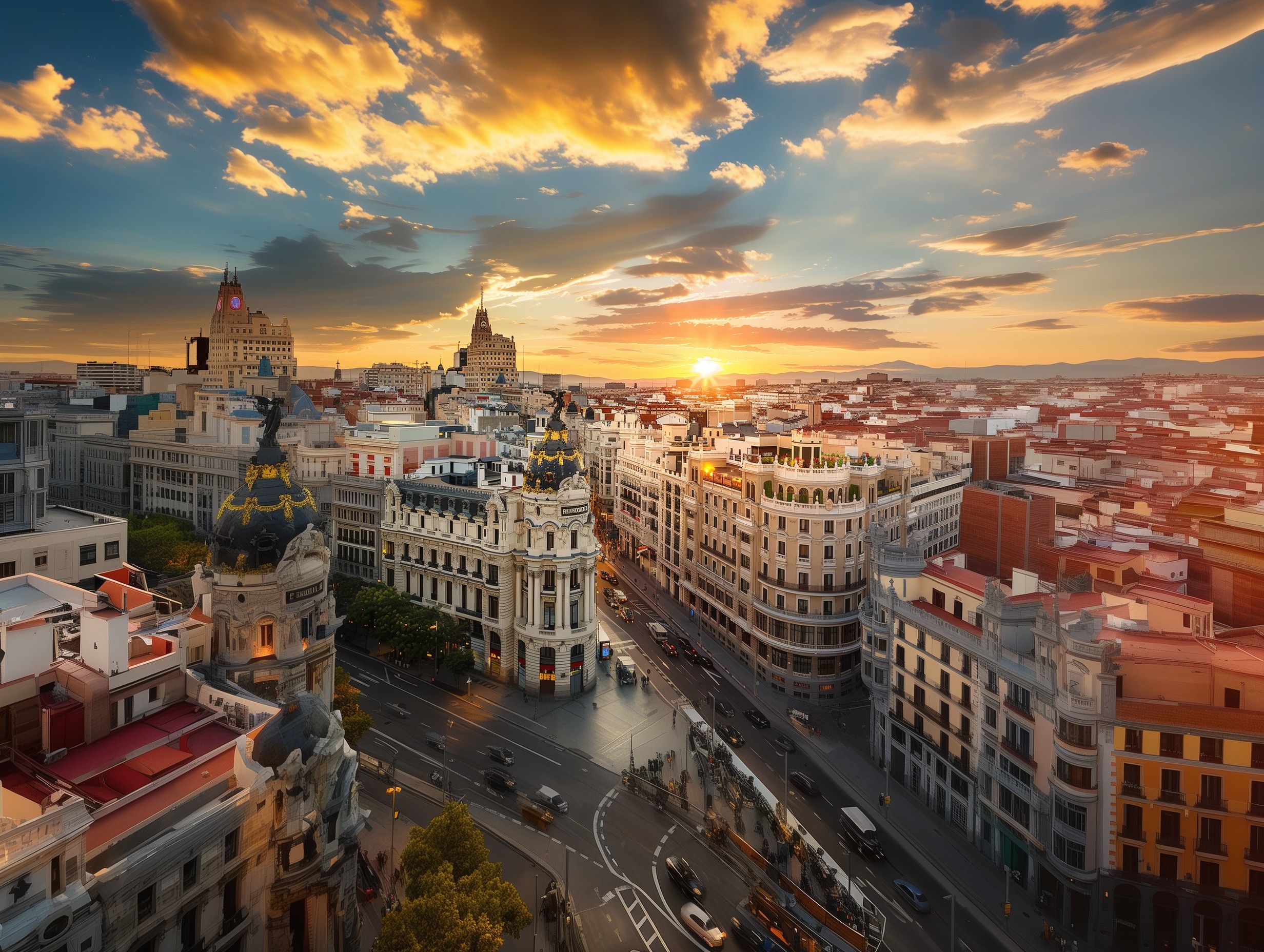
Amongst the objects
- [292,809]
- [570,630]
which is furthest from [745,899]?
[570,630]

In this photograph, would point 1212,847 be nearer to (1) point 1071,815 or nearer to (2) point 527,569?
(1) point 1071,815

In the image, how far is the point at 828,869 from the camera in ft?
155

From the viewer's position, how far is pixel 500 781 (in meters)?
57.3

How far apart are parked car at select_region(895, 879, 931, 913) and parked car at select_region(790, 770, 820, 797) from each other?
11.2 metres

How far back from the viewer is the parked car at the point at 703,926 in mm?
41344

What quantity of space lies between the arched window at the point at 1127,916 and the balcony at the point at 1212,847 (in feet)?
14.3

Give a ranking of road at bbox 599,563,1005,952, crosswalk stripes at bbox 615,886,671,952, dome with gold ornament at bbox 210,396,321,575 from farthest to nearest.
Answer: dome with gold ornament at bbox 210,396,321,575
road at bbox 599,563,1005,952
crosswalk stripes at bbox 615,886,671,952

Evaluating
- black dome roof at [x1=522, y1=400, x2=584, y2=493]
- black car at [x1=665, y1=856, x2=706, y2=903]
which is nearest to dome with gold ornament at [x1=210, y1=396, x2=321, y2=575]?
black dome roof at [x1=522, y1=400, x2=584, y2=493]

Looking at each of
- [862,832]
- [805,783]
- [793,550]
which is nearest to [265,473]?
[805,783]

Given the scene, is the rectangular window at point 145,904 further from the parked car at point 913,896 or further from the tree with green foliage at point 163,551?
the tree with green foliage at point 163,551

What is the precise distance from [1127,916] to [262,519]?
199 feet

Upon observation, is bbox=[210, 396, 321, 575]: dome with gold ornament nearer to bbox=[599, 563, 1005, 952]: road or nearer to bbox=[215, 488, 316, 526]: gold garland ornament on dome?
bbox=[215, 488, 316, 526]: gold garland ornament on dome

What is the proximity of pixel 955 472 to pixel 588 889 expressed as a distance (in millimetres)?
88190

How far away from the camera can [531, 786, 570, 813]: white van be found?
54938 mm
